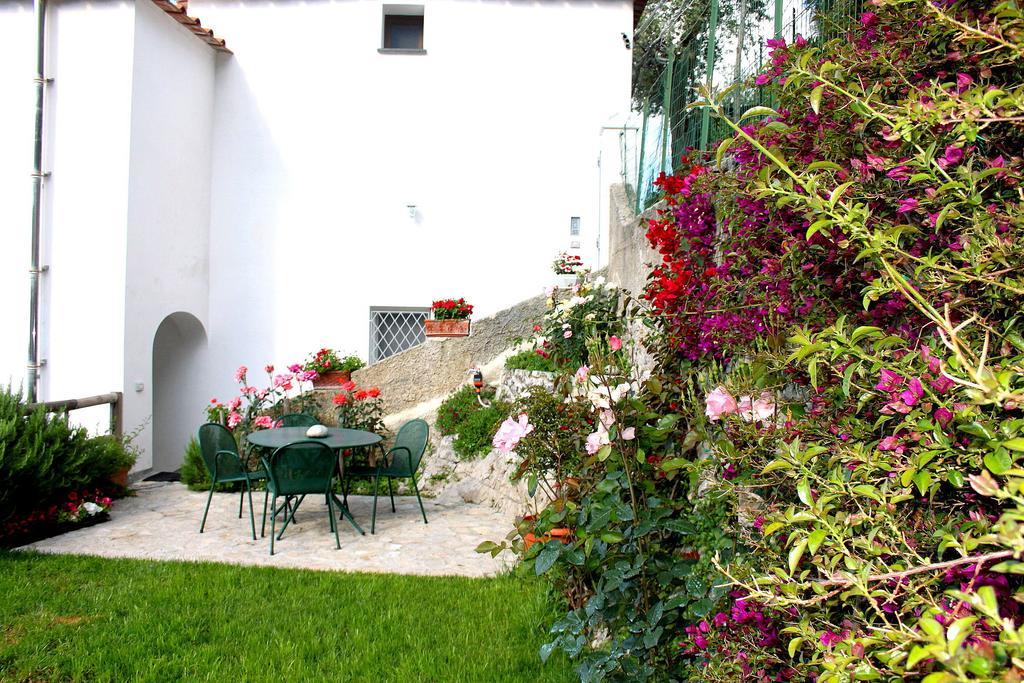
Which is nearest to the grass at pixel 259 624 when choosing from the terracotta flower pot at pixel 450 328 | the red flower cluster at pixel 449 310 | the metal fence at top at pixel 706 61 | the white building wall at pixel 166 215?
the metal fence at top at pixel 706 61

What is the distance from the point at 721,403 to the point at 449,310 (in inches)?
262

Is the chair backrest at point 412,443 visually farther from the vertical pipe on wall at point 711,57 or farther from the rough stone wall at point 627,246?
the vertical pipe on wall at point 711,57

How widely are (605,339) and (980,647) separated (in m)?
4.54

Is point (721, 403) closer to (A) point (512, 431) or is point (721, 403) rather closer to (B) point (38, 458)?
(A) point (512, 431)

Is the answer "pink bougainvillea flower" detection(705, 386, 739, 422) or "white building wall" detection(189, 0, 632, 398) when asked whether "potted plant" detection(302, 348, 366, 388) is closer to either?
"white building wall" detection(189, 0, 632, 398)

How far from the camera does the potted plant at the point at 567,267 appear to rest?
8.11 meters

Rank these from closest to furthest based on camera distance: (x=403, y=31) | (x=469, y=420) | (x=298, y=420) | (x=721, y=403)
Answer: (x=721, y=403) → (x=298, y=420) → (x=469, y=420) → (x=403, y=31)

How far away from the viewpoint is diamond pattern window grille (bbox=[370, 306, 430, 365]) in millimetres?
8891

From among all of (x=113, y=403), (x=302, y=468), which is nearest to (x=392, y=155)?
(x=113, y=403)

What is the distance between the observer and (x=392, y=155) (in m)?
8.85

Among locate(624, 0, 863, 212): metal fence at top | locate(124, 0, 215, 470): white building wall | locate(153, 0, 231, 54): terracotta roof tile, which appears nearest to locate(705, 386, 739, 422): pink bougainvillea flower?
locate(624, 0, 863, 212): metal fence at top

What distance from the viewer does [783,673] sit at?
1.53 m

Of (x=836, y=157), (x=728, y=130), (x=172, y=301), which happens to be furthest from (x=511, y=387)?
(x=836, y=157)

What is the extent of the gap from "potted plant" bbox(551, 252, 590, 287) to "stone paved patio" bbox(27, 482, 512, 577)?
314cm
